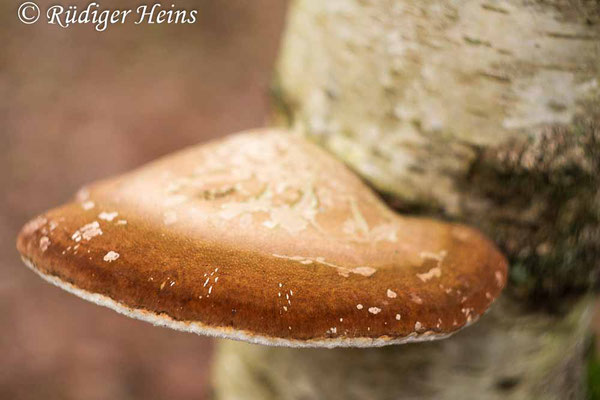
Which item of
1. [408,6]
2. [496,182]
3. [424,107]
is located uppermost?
[408,6]

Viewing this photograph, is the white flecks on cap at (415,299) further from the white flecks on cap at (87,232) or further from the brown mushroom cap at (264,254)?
the white flecks on cap at (87,232)

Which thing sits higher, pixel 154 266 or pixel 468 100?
pixel 468 100

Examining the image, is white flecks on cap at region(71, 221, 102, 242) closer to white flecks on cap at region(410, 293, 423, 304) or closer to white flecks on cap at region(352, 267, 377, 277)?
white flecks on cap at region(352, 267, 377, 277)

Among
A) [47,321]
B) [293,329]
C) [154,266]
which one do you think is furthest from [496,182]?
[47,321]

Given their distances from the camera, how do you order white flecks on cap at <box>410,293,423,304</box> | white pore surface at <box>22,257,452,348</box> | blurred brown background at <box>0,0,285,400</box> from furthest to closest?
1. blurred brown background at <box>0,0,285,400</box>
2. white flecks on cap at <box>410,293,423,304</box>
3. white pore surface at <box>22,257,452,348</box>

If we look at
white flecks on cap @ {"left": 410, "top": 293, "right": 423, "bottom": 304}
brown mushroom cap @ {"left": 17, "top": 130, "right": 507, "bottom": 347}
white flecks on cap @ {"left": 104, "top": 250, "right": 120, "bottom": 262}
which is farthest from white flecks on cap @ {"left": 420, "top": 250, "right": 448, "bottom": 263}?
white flecks on cap @ {"left": 104, "top": 250, "right": 120, "bottom": 262}

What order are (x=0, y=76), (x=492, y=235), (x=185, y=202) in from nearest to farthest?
(x=185, y=202) → (x=492, y=235) → (x=0, y=76)

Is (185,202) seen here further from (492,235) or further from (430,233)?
(492,235)
